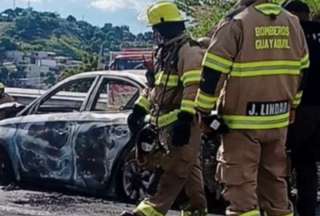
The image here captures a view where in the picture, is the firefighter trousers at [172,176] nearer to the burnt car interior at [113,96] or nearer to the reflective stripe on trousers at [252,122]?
the reflective stripe on trousers at [252,122]

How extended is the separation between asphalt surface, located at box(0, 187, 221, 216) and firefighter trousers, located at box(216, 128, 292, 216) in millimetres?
3235

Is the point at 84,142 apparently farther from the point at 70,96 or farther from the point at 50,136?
the point at 70,96

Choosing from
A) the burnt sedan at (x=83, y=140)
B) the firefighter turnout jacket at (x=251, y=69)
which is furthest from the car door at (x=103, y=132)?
the firefighter turnout jacket at (x=251, y=69)

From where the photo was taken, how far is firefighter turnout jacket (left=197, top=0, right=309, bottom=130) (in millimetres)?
6227

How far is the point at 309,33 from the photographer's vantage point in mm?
7633

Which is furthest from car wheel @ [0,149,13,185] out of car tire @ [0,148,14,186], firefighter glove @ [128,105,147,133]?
firefighter glove @ [128,105,147,133]

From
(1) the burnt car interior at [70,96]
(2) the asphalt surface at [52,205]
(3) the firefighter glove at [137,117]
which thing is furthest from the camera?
(1) the burnt car interior at [70,96]

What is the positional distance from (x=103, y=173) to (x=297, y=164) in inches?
125

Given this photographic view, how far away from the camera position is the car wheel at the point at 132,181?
10125 millimetres

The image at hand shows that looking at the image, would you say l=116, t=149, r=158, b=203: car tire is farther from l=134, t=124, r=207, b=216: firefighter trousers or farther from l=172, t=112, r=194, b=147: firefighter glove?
l=172, t=112, r=194, b=147: firefighter glove

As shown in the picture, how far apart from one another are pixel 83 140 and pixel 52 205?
2.79 feet

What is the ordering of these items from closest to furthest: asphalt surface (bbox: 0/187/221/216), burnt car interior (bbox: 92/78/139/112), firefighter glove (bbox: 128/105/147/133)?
firefighter glove (bbox: 128/105/147/133) → asphalt surface (bbox: 0/187/221/216) → burnt car interior (bbox: 92/78/139/112)

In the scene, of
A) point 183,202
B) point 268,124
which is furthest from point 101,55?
point 268,124

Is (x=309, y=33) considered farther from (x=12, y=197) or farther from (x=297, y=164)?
(x=12, y=197)
